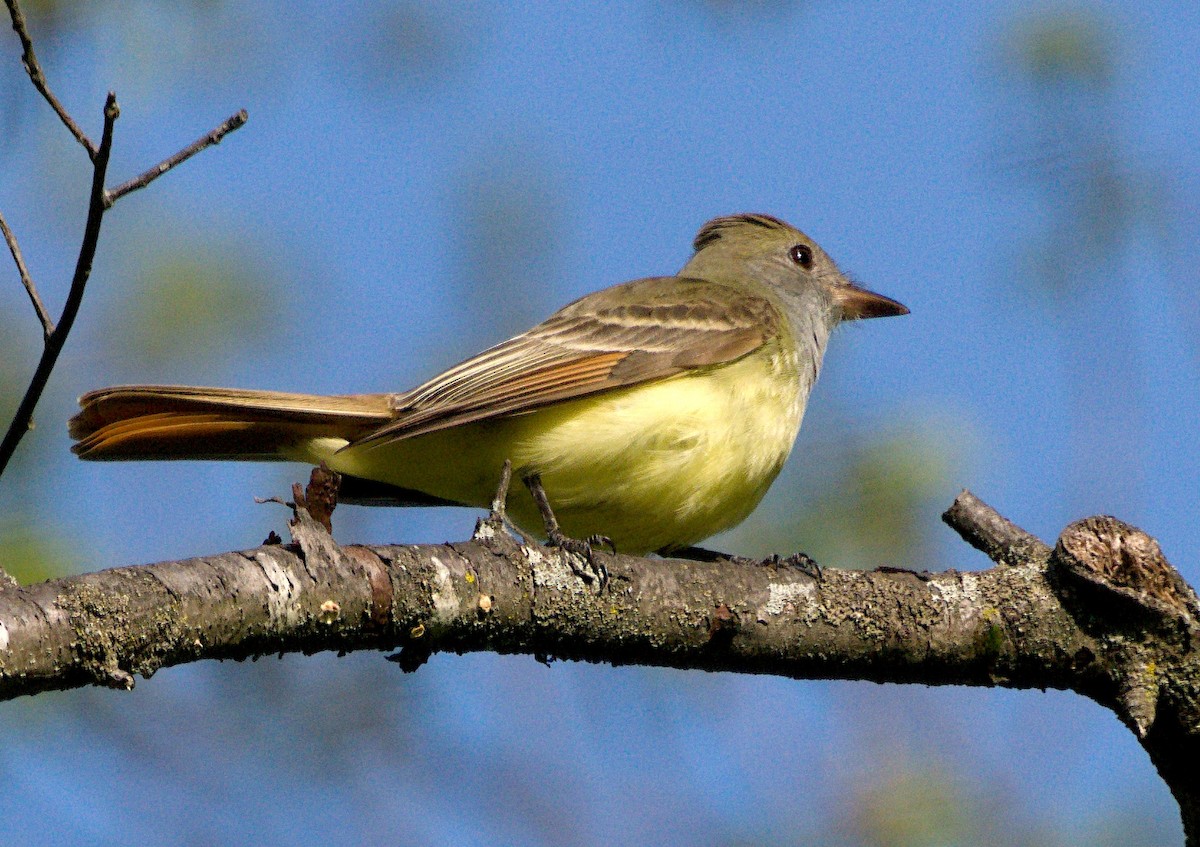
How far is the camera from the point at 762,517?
Result: 6.75 meters

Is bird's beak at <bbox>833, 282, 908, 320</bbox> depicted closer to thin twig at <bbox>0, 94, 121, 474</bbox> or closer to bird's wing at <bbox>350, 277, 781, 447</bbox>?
bird's wing at <bbox>350, 277, 781, 447</bbox>

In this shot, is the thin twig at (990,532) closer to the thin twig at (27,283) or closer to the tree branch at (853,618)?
the tree branch at (853,618)

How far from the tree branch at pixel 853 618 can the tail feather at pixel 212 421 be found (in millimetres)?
1801

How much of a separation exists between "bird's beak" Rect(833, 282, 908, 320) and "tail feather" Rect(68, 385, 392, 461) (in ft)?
9.47

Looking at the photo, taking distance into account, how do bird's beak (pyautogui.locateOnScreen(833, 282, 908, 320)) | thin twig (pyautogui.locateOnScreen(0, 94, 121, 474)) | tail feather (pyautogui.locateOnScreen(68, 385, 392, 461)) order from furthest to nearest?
bird's beak (pyautogui.locateOnScreen(833, 282, 908, 320))
tail feather (pyautogui.locateOnScreen(68, 385, 392, 461))
thin twig (pyautogui.locateOnScreen(0, 94, 121, 474))

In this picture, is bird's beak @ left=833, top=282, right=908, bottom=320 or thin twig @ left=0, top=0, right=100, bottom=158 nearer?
thin twig @ left=0, top=0, right=100, bottom=158

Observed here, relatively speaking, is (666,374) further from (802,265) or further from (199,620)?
(199,620)

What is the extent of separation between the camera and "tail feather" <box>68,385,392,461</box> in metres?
4.89

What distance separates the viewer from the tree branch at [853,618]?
10.9 ft

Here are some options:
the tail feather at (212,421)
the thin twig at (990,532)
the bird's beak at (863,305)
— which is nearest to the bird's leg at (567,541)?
the tail feather at (212,421)

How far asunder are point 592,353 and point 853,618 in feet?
7.09

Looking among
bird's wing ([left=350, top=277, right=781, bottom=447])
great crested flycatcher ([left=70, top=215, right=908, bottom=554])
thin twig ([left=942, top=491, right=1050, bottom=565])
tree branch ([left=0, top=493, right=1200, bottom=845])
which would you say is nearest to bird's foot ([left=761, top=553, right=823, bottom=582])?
tree branch ([left=0, top=493, right=1200, bottom=845])

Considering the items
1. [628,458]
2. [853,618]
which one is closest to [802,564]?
[853,618]

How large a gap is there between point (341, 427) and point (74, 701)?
5.18ft
